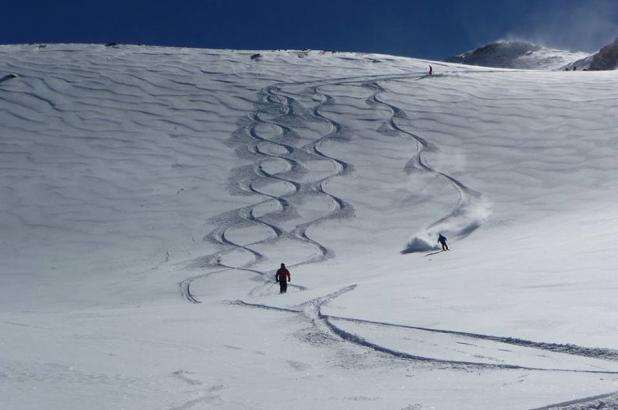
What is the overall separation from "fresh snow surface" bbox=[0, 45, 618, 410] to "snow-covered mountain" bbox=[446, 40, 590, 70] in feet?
193

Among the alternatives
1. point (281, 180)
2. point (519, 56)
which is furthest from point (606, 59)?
point (281, 180)

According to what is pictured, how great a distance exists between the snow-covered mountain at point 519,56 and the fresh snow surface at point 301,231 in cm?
5868

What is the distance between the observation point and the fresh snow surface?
4.98 m

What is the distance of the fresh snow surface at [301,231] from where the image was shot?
16.3ft

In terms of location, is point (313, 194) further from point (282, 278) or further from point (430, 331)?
point (430, 331)

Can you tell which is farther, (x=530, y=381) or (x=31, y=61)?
(x=31, y=61)

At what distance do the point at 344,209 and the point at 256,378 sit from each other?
1125 centimetres

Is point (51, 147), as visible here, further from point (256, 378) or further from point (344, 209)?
point (256, 378)

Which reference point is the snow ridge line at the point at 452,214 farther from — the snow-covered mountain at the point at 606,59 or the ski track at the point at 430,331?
the snow-covered mountain at the point at 606,59

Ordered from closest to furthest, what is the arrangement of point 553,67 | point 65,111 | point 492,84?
point 65,111, point 492,84, point 553,67

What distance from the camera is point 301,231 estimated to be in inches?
596

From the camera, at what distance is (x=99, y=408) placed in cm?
442

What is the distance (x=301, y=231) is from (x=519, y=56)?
303ft

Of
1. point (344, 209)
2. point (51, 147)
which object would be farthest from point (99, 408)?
point (51, 147)
